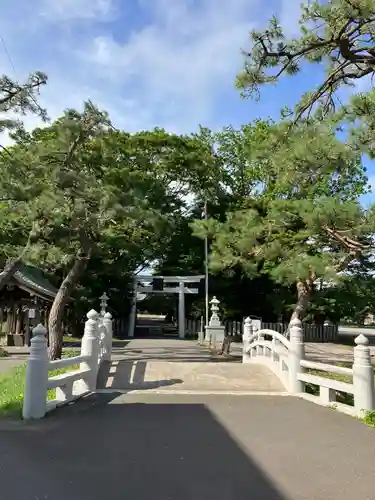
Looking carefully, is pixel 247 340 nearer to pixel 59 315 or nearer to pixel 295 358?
pixel 295 358

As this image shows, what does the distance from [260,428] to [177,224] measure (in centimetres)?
2269

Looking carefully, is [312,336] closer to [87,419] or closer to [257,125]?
[257,125]

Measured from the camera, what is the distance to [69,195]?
41.6ft

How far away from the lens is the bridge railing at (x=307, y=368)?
264 inches

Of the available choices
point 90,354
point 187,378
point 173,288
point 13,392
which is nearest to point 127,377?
point 187,378

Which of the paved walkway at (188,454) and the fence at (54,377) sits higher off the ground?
the fence at (54,377)

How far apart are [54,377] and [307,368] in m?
4.80

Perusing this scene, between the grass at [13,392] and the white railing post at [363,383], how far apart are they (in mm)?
4718

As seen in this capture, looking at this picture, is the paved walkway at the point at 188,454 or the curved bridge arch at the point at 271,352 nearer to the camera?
the paved walkway at the point at 188,454

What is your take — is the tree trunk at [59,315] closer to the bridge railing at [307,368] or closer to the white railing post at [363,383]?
the bridge railing at [307,368]

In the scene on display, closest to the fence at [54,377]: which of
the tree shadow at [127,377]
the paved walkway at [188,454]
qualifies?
the paved walkway at [188,454]

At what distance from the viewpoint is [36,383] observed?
620 centimetres

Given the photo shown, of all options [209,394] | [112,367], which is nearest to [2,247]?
[112,367]

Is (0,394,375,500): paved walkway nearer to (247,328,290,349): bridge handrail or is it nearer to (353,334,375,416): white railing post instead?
(353,334,375,416): white railing post
